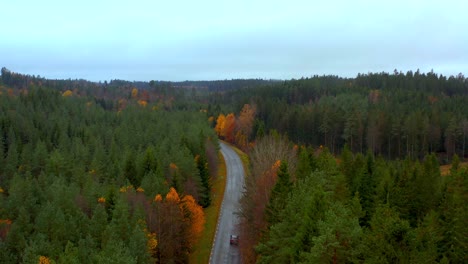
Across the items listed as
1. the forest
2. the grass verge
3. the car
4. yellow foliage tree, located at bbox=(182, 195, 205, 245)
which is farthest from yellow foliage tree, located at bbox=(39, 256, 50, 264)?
the car

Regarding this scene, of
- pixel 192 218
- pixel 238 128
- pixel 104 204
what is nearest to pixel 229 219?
pixel 192 218

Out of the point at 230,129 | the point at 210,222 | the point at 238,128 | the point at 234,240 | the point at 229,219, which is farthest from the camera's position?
the point at 230,129

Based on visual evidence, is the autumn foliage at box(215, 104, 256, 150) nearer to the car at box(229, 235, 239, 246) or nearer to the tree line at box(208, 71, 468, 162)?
the tree line at box(208, 71, 468, 162)

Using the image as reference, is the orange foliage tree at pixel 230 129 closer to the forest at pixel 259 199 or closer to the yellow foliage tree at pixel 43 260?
the forest at pixel 259 199

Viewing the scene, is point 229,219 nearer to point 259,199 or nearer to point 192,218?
point 192,218

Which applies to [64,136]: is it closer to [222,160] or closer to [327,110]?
[222,160]

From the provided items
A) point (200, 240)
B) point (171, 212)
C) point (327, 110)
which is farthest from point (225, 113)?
point (171, 212)

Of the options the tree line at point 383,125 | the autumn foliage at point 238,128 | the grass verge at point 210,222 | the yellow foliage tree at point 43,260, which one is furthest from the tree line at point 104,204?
the tree line at point 383,125
